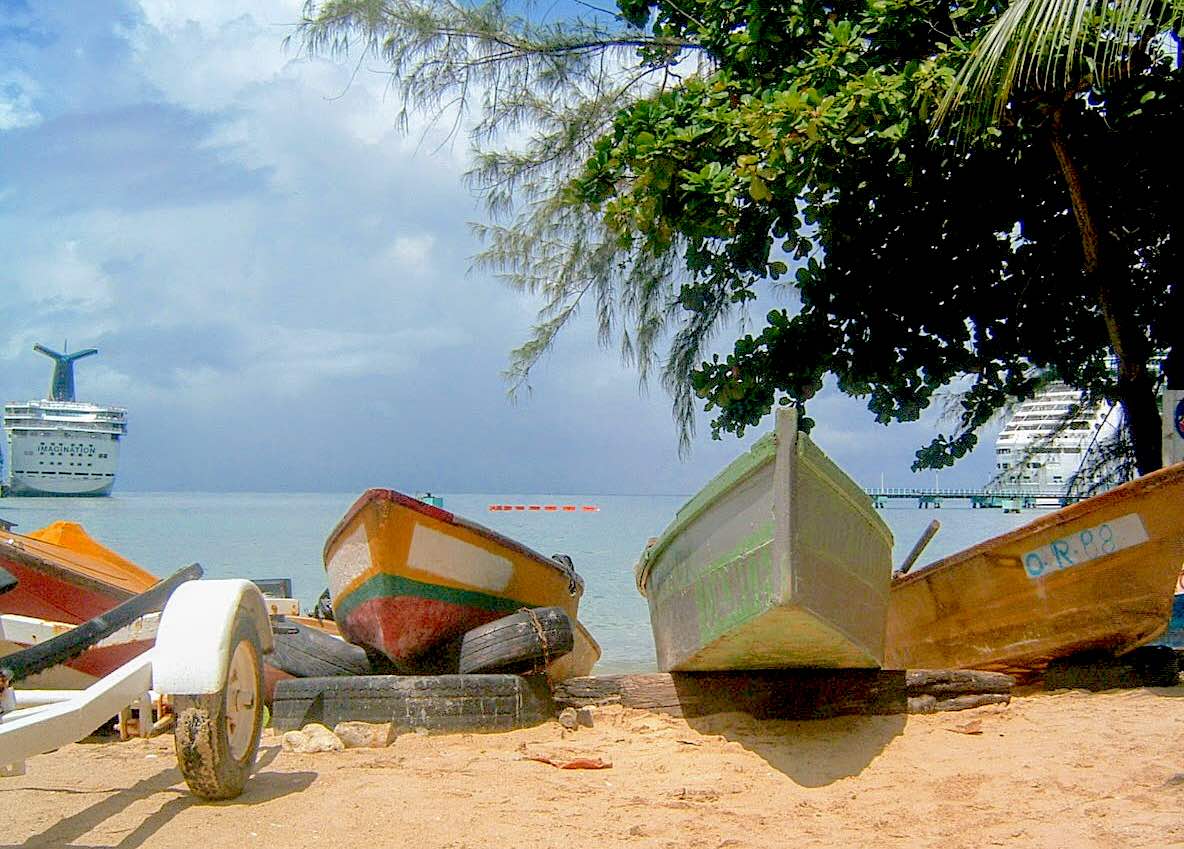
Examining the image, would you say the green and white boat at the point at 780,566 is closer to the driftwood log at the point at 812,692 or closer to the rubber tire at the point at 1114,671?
the driftwood log at the point at 812,692

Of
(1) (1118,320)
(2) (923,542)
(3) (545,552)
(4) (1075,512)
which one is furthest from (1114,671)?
(3) (545,552)

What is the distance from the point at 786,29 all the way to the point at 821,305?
2005 mm

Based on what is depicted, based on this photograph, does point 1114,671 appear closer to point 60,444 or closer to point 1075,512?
point 1075,512

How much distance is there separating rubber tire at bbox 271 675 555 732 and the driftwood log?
0.58 meters

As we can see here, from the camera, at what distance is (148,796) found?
13.7ft

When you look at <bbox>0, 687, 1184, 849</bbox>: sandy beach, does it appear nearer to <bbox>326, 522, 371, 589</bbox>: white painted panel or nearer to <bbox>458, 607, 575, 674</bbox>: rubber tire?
<bbox>458, 607, 575, 674</bbox>: rubber tire

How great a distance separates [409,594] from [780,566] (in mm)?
2358

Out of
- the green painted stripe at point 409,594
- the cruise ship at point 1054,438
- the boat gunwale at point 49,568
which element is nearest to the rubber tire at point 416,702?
the green painted stripe at point 409,594

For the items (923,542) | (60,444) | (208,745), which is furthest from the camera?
(60,444)

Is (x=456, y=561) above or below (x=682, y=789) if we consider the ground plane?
above

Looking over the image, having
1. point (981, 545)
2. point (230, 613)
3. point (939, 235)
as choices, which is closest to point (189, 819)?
point (230, 613)

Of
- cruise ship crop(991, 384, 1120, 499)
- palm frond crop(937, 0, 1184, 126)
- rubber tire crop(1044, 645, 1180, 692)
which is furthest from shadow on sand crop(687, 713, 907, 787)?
cruise ship crop(991, 384, 1120, 499)

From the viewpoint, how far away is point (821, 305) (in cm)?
819

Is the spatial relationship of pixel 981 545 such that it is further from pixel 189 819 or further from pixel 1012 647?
pixel 189 819
